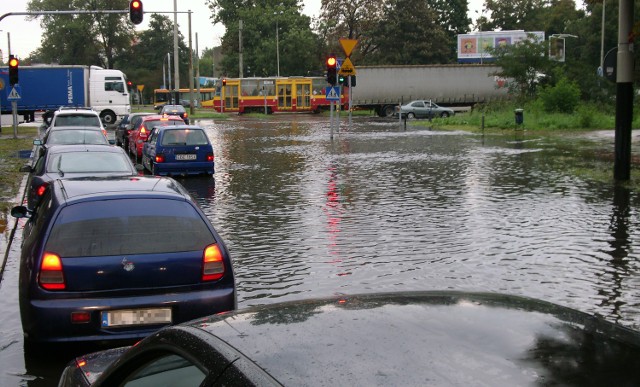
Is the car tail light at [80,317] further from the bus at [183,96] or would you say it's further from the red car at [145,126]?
the bus at [183,96]

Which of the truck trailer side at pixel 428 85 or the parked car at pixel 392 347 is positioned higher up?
the truck trailer side at pixel 428 85

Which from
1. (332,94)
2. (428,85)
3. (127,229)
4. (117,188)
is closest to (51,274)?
(127,229)

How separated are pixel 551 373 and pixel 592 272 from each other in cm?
764

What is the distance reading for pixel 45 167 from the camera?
12.7 m

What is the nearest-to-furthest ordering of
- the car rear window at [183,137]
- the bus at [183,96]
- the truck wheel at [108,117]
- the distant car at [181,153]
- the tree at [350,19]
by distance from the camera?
the distant car at [181,153], the car rear window at [183,137], the truck wheel at [108,117], the tree at [350,19], the bus at [183,96]

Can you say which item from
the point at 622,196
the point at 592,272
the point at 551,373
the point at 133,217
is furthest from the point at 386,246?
the point at 551,373

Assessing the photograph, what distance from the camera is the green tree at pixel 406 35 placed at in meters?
87.1

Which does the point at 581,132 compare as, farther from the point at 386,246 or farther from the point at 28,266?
the point at 28,266

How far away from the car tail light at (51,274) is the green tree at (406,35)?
83063 millimetres

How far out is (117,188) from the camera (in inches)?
272

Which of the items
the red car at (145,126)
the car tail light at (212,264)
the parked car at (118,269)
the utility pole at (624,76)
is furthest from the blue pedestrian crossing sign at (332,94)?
the car tail light at (212,264)

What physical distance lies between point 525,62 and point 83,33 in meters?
72.8

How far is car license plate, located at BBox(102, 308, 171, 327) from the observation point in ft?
20.1

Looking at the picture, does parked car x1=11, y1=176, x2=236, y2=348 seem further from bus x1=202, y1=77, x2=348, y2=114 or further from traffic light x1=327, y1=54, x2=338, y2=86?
bus x1=202, y1=77, x2=348, y2=114
